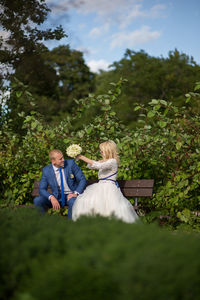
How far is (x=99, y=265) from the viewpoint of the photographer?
215 cm

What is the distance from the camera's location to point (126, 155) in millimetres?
7070

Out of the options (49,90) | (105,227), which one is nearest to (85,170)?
(105,227)

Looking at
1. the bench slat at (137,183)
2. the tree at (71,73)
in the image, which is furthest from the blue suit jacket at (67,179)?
the tree at (71,73)

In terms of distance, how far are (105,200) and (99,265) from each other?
386 centimetres

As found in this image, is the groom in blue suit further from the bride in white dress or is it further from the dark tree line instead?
the dark tree line

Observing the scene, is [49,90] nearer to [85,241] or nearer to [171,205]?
[171,205]

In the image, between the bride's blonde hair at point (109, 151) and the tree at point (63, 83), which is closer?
the bride's blonde hair at point (109, 151)

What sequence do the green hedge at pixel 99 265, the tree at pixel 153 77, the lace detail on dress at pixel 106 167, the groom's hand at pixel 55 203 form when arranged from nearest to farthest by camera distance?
the green hedge at pixel 99 265
the lace detail on dress at pixel 106 167
the groom's hand at pixel 55 203
the tree at pixel 153 77

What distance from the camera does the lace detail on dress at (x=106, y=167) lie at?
20.0ft

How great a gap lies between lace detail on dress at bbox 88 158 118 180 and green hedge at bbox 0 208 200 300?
133 inches

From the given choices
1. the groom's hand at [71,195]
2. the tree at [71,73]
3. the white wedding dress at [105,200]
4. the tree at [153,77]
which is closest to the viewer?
the white wedding dress at [105,200]

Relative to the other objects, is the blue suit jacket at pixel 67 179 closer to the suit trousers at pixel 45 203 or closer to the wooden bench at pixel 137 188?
the suit trousers at pixel 45 203

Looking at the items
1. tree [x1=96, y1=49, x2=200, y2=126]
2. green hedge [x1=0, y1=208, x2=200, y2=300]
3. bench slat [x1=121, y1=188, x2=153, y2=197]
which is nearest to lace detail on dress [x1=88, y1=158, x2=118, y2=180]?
bench slat [x1=121, y1=188, x2=153, y2=197]

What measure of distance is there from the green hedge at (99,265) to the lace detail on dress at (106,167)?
3390 mm
